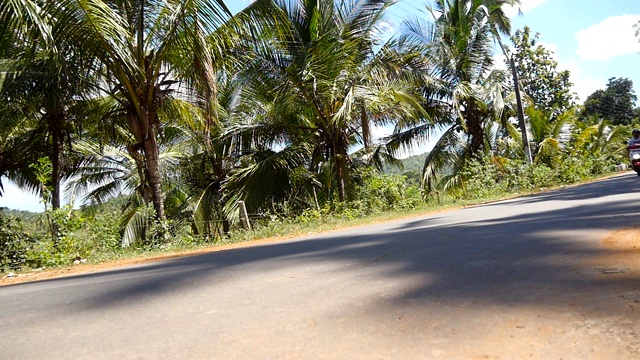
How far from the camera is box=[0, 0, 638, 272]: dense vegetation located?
442 inches

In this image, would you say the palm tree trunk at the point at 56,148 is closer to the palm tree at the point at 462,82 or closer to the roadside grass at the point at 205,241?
the roadside grass at the point at 205,241

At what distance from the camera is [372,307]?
348 cm

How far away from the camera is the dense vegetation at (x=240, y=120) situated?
36.8 ft

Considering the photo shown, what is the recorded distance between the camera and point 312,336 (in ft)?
9.87

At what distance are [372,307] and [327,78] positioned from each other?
12.4m

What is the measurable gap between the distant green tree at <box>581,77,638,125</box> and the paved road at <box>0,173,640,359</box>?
174ft

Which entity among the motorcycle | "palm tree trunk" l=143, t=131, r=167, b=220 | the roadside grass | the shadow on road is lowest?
the shadow on road

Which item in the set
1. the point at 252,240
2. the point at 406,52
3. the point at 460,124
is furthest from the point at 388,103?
the point at 460,124

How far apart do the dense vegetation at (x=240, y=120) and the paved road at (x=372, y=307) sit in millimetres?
5855

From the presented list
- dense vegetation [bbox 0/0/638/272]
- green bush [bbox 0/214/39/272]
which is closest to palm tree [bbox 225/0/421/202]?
dense vegetation [bbox 0/0/638/272]

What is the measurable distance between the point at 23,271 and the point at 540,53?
121ft

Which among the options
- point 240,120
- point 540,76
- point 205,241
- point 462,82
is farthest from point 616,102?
point 205,241

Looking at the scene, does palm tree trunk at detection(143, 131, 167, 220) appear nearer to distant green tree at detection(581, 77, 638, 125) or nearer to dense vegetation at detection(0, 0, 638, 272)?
dense vegetation at detection(0, 0, 638, 272)

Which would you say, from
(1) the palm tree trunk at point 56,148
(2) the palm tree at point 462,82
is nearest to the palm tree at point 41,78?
(1) the palm tree trunk at point 56,148
